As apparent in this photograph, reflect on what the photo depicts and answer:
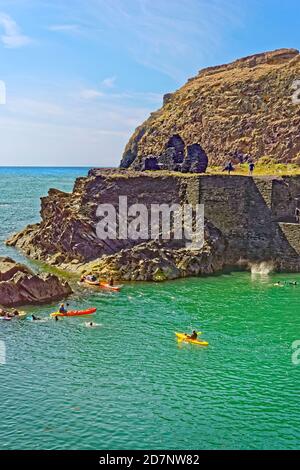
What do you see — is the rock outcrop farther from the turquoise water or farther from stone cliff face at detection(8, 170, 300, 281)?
stone cliff face at detection(8, 170, 300, 281)

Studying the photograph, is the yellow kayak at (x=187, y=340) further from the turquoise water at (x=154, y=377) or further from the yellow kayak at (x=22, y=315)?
the yellow kayak at (x=22, y=315)

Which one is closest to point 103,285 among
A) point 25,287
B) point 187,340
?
point 25,287

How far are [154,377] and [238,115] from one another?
213ft

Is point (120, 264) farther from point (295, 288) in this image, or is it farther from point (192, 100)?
point (192, 100)

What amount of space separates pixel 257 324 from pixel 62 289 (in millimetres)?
16791

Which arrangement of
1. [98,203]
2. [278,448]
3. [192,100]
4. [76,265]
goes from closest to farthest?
[278,448], [76,265], [98,203], [192,100]

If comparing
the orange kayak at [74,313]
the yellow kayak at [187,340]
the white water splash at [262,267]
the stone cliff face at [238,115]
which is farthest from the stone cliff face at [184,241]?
the yellow kayak at [187,340]

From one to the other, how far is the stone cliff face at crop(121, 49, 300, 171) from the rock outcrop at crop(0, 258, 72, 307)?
29.1 meters

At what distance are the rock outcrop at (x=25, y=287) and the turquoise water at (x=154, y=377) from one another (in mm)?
1944

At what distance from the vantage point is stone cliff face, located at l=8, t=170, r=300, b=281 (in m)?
54.8

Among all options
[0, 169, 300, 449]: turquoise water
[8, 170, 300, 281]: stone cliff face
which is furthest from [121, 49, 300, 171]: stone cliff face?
[0, 169, 300, 449]: turquoise water

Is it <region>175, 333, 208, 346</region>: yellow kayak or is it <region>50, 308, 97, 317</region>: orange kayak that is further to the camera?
<region>50, 308, 97, 317</region>: orange kayak

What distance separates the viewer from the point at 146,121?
374ft

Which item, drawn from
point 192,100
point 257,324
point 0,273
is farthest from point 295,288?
point 192,100
